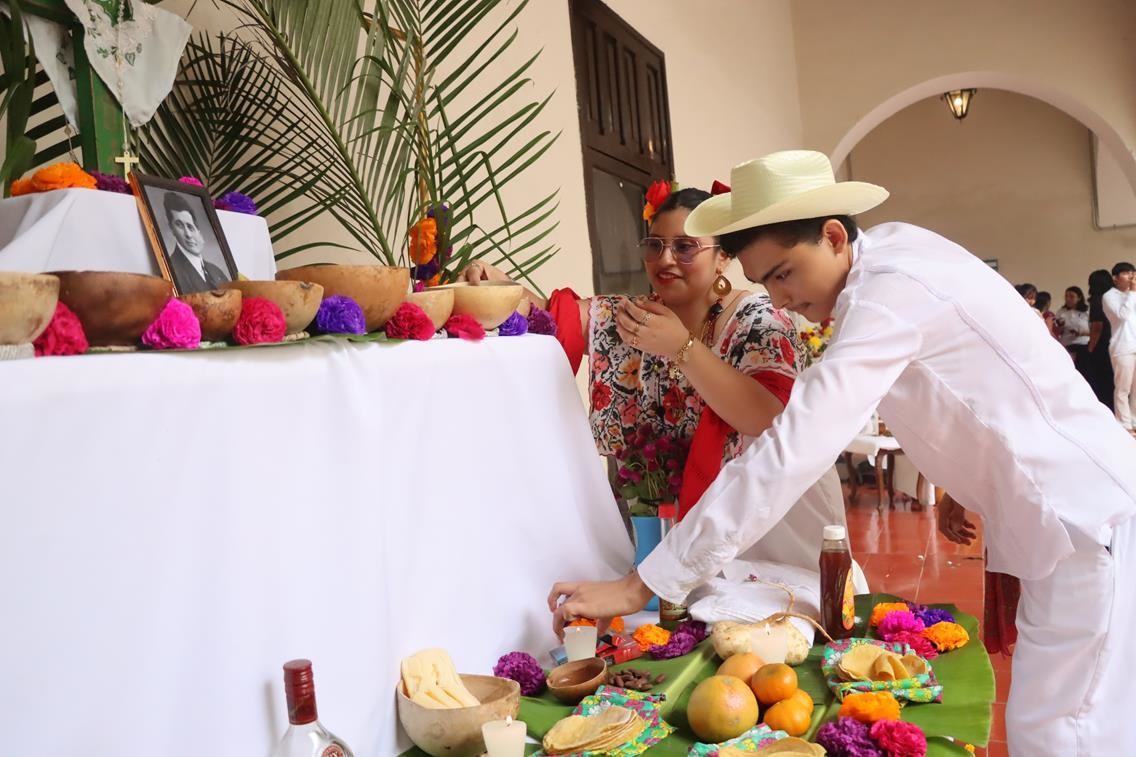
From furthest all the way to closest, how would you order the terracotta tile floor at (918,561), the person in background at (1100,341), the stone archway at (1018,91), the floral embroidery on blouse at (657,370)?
1. the person in background at (1100,341)
2. the stone archway at (1018,91)
3. the terracotta tile floor at (918,561)
4. the floral embroidery on blouse at (657,370)

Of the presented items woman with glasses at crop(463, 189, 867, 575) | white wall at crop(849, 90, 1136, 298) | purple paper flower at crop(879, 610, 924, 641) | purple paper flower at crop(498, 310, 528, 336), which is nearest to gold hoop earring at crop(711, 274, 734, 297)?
woman with glasses at crop(463, 189, 867, 575)

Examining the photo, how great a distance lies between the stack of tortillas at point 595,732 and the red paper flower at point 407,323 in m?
0.55

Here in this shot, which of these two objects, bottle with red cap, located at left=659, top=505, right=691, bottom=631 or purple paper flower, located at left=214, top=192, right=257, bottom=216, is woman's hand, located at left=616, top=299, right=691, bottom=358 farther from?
purple paper flower, located at left=214, top=192, right=257, bottom=216

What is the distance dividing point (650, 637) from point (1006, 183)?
1462cm

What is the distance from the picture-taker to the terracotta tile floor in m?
4.77

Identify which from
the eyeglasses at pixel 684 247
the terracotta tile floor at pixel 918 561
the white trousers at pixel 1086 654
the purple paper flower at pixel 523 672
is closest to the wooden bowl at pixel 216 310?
the purple paper flower at pixel 523 672

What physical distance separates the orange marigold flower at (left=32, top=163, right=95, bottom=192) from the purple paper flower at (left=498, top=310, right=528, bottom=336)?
663 millimetres

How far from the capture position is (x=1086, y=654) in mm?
1647

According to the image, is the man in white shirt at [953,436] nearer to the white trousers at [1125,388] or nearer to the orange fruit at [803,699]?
the orange fruit at [803,699]

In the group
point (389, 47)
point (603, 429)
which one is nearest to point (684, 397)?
point (603, 429)

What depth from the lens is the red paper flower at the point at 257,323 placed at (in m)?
1.10

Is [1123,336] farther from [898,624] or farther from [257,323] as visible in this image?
[257,323]

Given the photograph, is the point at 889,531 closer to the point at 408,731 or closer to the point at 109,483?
the point at 408,731

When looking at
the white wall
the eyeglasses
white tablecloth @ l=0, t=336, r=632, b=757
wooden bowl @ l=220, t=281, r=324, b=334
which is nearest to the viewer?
white tablecloth @ l=0, t=336, r=632, b=757
